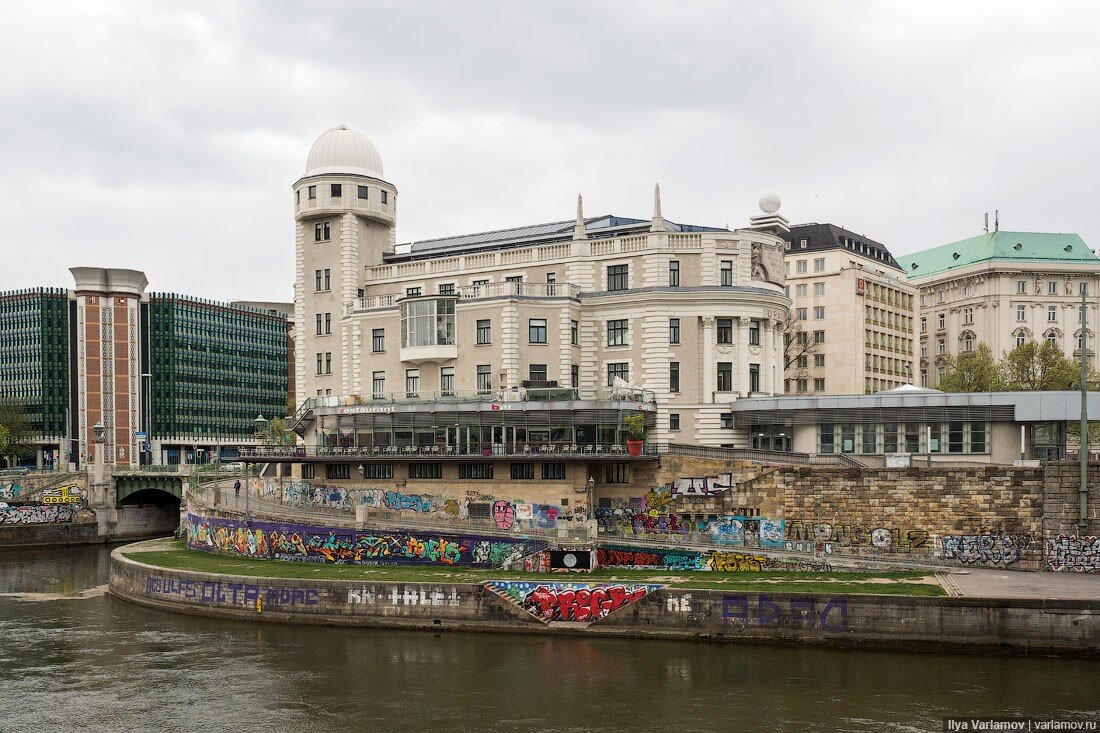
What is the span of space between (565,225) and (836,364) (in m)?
49.6

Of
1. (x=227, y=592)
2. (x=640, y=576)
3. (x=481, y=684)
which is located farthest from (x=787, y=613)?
(x=227, y=592)

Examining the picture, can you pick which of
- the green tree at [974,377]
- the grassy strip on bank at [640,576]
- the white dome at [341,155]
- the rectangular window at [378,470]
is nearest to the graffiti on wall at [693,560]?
the grassy strip on bank at [640,576]

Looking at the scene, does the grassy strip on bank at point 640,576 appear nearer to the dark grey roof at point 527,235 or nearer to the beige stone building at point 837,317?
the dark grey roof at point 527,235

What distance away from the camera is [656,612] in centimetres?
4988

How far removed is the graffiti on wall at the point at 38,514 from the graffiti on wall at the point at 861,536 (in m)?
77.0

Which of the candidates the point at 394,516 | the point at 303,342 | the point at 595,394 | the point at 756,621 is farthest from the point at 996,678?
the point at 303,342

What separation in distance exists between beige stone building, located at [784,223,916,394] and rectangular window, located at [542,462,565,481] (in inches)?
2206

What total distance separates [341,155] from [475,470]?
105 feet

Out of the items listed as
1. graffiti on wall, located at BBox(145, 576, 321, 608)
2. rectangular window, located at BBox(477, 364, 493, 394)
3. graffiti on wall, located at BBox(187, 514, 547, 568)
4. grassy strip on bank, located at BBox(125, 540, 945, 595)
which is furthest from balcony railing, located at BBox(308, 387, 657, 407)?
graffiti on wall, located at BBox(145, 576, 321, 608)

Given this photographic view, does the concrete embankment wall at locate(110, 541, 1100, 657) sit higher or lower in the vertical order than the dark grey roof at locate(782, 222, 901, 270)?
lower

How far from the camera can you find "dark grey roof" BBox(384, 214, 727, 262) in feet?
265

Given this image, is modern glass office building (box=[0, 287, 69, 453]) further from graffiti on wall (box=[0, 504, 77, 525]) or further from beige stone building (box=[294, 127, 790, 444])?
beige stone building (box=[294, 127, 790, 444])

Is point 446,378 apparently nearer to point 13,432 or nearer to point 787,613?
point 787,613

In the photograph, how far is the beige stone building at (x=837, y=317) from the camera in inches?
4744
